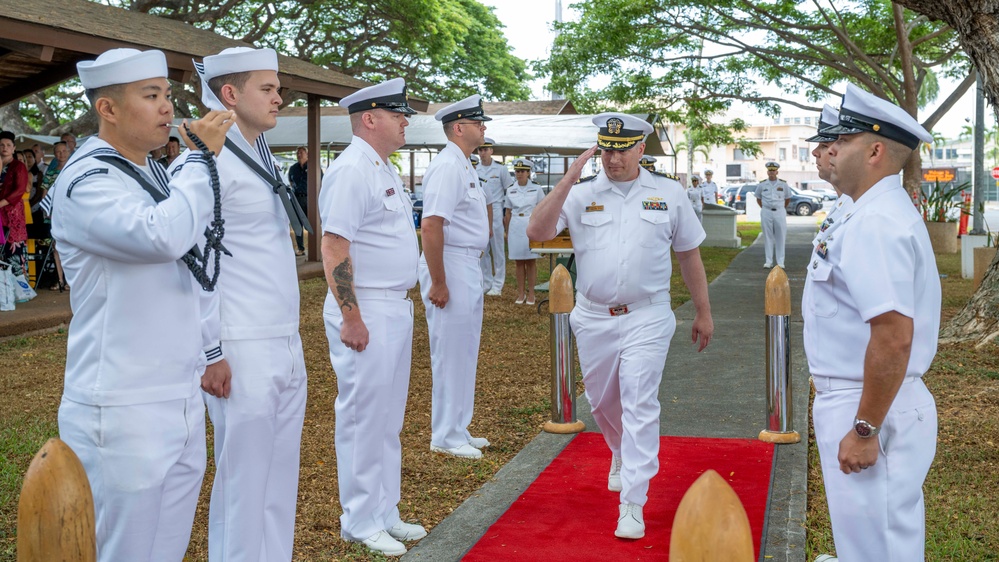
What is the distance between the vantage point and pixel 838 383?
3.16 meters

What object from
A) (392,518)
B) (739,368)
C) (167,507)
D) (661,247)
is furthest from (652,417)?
(739,368)

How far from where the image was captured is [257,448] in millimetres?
3602

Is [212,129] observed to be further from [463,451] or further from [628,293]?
[463,451]

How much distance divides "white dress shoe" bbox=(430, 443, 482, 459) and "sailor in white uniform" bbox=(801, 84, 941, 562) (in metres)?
3.48

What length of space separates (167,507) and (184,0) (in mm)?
23053

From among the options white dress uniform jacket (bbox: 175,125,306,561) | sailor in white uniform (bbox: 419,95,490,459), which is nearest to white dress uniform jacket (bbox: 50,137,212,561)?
white dress uniform jacket (bbox: 175,125,306,561)

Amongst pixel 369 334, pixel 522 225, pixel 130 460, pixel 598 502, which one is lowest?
pixel 598 502

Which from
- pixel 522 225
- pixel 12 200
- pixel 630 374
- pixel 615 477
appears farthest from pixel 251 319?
pixel 522 225

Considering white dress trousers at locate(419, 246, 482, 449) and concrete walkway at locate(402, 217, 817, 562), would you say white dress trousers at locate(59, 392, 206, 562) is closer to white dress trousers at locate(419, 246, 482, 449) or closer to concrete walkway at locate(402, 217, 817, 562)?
concrete walkway at locate(402, 217, 817, 562)

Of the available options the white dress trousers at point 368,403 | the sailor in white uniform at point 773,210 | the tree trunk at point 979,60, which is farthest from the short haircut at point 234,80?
the sailor in white uniform at point 773,210

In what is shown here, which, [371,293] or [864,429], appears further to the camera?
[371,293]

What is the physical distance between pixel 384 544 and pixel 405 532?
0.23 metres

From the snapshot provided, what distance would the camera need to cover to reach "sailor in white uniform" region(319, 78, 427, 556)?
183 inches

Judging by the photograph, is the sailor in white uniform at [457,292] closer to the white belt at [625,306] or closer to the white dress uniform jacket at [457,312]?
the white dress uniform jacket at [457,312]
